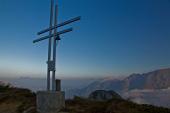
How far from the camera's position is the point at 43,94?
19.6 metres

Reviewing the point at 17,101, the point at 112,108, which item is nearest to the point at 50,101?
the point at 112,108

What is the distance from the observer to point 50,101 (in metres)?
19.4

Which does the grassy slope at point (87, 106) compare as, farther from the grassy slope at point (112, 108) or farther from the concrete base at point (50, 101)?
the concrete base at point (50, 101)

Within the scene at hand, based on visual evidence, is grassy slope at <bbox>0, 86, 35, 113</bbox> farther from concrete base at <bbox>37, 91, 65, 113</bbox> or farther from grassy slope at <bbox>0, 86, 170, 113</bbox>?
concrete base at <bbox>37, 91, 65, 113</bbox>

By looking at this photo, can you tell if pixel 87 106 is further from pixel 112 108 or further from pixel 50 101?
pixel 50 101

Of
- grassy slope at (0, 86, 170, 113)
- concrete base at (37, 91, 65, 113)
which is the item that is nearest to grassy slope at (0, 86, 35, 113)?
grassy slope at (0, 86, 170, 113)

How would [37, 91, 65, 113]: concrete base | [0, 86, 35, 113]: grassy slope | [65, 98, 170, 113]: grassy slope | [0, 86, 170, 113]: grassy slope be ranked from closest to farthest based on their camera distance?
[65, 98, 170, 113]: grassy slope, [0, 86, 170, 113]: grassy slope, [37, 91, 65, 113]: concrete base, [0, 86, 35, 113]: grassy slope

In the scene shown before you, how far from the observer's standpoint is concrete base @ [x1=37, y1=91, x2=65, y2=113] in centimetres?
1939

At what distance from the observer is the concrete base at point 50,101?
63.6ft

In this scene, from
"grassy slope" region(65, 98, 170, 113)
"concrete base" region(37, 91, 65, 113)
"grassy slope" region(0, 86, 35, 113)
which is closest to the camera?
"grassy slope" region(65, 98, 170, 113)

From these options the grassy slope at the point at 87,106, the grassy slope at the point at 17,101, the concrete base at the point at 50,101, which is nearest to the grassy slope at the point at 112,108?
the grassy slope at the point at 87,106

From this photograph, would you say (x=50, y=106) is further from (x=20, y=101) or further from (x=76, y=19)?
(x=20, y=101)

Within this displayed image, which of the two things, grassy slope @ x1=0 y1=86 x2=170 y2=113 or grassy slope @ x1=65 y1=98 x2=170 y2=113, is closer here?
grassy slope @ x1=65 y1=98 x2=170 y2=113

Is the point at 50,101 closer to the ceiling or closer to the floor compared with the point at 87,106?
closer to the ceiling
